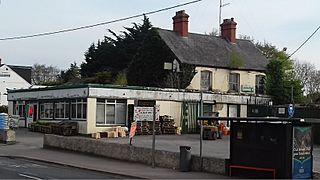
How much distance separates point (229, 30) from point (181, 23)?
22.7 feet

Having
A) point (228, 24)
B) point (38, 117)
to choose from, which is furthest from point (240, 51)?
point (38, 117)

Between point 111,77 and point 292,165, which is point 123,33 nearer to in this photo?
point 111,77

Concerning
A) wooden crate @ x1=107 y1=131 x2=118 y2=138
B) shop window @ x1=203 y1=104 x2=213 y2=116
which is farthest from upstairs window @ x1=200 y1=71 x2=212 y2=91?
wooden crate @ x1=107 y1=131 x2=118 y2=138

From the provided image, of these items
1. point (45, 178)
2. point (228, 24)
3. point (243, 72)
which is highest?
point (228, 24)

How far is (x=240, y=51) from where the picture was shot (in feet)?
185

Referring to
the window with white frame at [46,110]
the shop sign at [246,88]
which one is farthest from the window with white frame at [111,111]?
the shop sign at [246,88]

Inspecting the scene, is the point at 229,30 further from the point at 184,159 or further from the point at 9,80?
the point at 9,80

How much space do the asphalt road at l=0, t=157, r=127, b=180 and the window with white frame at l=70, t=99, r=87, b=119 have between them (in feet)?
57.2

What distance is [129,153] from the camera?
2366cm

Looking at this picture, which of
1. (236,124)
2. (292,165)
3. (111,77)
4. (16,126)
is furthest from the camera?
(111,77)

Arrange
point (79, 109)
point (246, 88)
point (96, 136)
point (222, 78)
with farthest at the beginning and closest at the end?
point (246, 88) → point (222, 78) → point (79, 109) → point (96, 136)

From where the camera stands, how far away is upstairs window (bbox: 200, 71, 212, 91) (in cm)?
5088

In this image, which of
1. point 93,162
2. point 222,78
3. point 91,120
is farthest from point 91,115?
point 93,162

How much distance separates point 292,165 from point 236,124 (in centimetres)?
237
